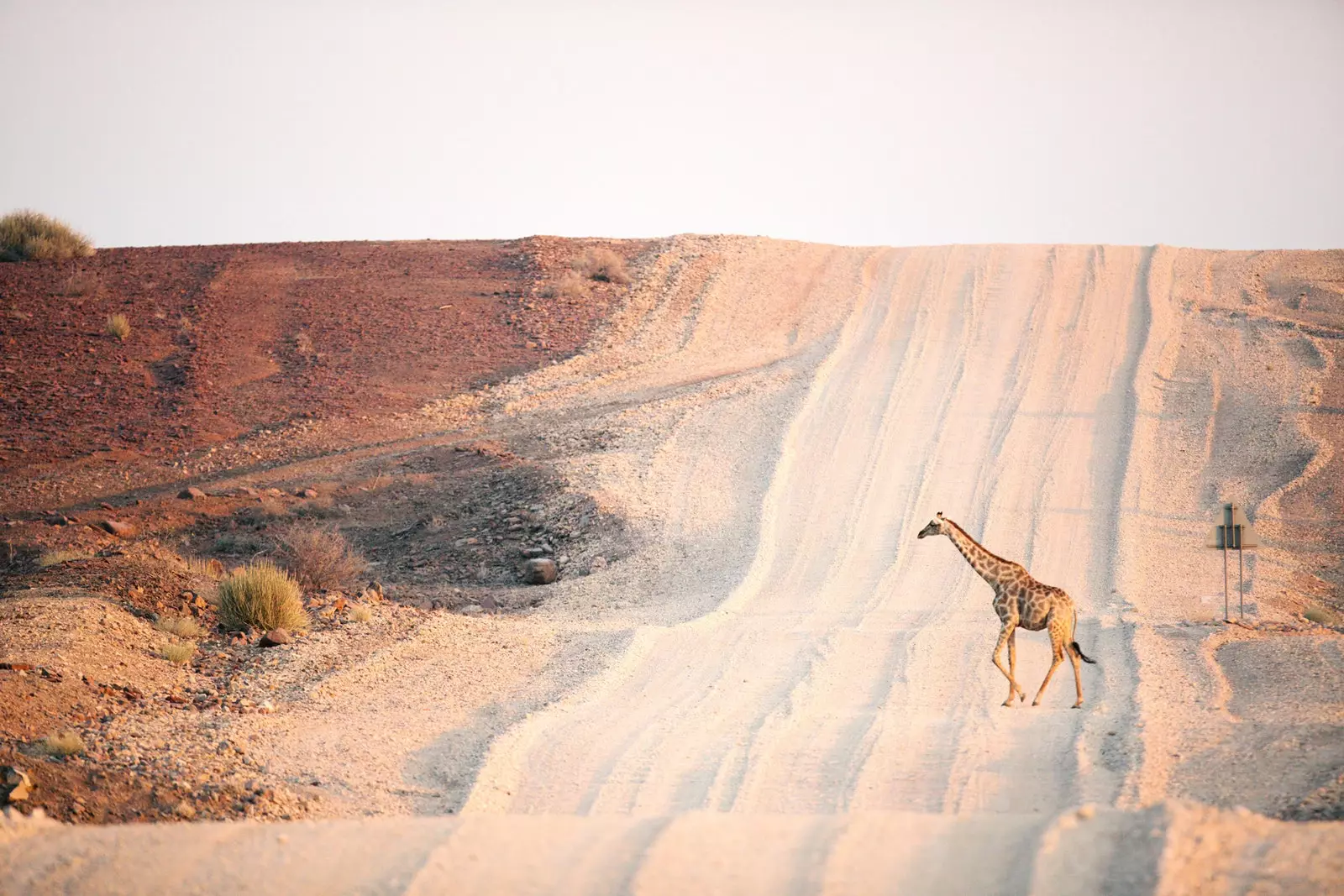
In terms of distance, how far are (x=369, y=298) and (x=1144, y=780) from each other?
3033cm

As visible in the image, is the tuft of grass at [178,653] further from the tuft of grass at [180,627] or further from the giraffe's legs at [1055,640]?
the giraffe's legs at [1055,640]

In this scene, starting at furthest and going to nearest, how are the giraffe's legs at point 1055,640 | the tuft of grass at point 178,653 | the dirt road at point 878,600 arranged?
the tuft of grass at point 178,653, the giraffe's legs at point 1055,640, the dirt road at point 878,600

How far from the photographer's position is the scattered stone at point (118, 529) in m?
22.0

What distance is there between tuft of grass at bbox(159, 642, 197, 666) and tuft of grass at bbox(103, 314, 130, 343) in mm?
20107

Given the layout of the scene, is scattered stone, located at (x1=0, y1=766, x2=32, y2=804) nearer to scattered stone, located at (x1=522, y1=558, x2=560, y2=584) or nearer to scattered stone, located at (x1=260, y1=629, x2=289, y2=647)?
scattered stone, located at (x1=260, y1=629, x2=289, y2=647)

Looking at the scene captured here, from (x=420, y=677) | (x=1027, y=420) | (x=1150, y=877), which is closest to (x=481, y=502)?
(x=420, y=677)

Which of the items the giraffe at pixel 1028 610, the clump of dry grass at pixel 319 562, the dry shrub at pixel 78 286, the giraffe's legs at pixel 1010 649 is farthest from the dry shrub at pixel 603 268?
the giraffe's legs at pixel 1010 649

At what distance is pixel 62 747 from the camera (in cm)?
1086

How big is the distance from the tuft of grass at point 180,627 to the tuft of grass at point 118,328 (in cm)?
1901

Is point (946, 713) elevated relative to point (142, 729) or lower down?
elevated

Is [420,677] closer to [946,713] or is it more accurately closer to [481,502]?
[946,713]

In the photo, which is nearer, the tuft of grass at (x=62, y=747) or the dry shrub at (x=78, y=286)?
the tuft of grass at (x=62, y=747)

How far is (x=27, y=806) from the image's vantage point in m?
9.42

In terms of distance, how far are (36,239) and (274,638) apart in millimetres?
27446
